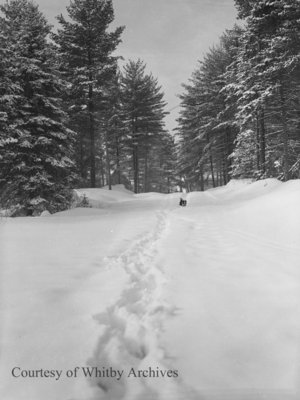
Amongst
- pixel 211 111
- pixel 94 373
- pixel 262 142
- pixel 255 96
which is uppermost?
pixel 211 111

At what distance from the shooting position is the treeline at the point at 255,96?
1564 cm

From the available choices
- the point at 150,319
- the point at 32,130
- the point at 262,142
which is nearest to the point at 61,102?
the point at 32,130

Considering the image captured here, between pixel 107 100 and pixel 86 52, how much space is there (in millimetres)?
3736

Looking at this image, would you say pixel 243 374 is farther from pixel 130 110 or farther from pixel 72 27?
pixel 130 110

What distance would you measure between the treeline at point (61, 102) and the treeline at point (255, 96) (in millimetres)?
5843

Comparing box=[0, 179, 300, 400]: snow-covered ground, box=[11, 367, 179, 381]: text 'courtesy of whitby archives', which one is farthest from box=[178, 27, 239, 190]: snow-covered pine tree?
box=[11, 367, 179, 381]: text 'courtesy of whitby archives'

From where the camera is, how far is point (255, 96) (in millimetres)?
21359

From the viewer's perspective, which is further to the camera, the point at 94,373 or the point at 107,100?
the point at 107,100

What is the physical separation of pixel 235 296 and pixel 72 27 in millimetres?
22569

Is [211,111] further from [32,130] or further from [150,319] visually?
[150,319]

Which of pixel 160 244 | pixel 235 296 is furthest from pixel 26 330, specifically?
pixel 160 244

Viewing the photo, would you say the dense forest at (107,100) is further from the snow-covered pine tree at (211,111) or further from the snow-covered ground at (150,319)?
the snow-covered ground at (150,319)

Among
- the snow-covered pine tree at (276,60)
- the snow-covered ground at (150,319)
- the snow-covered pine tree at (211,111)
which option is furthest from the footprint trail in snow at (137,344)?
the snow-covered pine tree at (211,111)

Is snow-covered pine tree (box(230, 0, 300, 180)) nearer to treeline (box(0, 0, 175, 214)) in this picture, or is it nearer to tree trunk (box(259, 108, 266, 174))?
tree trunk (box(259, 108, 266, 174))
